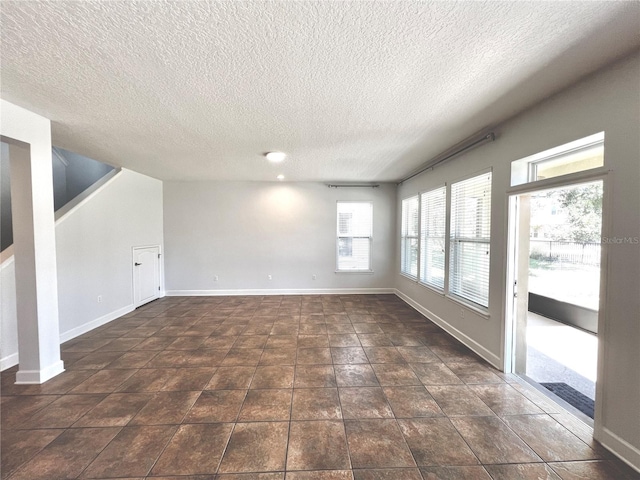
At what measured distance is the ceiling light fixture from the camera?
3477mm

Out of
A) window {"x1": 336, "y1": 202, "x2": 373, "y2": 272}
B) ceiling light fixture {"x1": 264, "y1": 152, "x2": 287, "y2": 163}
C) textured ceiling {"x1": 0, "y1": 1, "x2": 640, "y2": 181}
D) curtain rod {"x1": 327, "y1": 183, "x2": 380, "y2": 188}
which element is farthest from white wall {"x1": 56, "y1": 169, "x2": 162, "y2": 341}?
window {"x1": 336, "y1": 202, "x2": 373, "y2": 272}

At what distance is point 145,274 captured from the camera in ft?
16.5

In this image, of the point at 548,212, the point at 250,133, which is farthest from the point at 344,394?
the point at 548,212

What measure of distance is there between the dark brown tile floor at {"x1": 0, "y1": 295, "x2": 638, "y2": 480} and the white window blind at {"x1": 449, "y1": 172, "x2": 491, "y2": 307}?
2.59ft

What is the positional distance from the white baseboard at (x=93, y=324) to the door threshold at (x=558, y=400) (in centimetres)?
561

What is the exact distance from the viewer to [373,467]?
1529 millimetres

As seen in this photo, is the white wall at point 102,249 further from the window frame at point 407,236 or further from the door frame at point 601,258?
the door frame at point 601,258

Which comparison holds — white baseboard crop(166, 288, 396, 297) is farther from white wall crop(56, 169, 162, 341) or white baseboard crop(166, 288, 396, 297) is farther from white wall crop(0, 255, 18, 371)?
white wall crop(0, 255, 18, 371)

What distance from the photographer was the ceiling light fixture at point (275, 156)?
3477mm

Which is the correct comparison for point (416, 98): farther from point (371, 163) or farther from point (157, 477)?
point (157, 477)

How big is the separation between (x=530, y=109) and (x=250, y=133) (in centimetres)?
280

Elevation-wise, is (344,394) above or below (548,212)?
below

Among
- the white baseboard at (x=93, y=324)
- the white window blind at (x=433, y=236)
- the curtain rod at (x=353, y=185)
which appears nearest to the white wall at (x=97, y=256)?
the white baseboard at (x=93, y=324)

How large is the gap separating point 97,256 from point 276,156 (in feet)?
10.7
